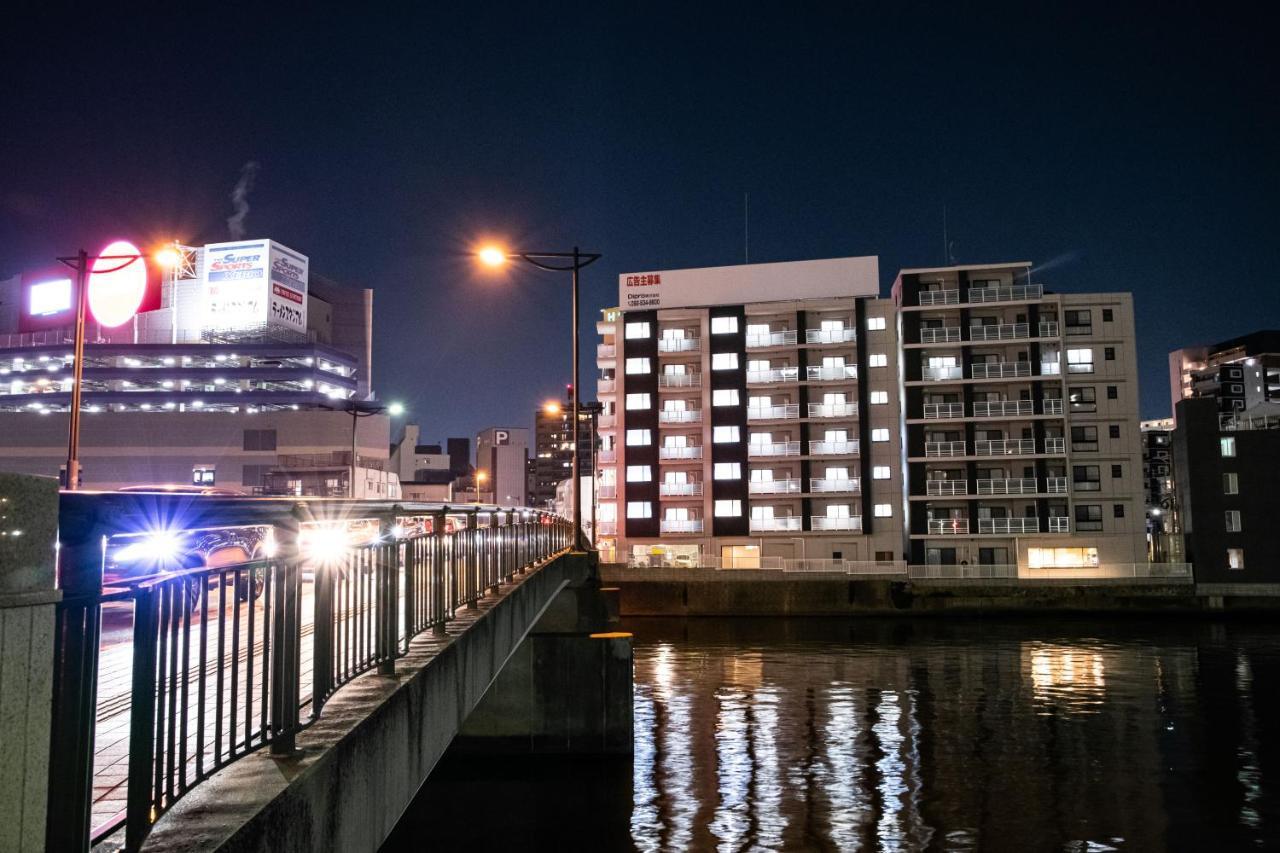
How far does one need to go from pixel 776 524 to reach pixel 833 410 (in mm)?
10014

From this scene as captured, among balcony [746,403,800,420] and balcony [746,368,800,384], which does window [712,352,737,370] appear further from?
balcony [746,403,800,420]

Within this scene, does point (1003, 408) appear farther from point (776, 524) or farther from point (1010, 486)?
point (776, 524)

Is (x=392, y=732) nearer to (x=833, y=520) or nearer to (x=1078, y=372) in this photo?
(x=833, y=520)

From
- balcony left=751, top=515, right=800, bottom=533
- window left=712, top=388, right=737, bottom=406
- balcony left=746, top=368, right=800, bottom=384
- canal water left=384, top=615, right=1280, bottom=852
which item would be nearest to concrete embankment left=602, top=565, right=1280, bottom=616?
balcony left=751, top=515, right=800, bottom=533

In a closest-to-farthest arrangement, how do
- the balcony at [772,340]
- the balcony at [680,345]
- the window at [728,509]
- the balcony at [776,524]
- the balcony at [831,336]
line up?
the balcony at [776,524], the window at [728,509], the balcony at [831,336], the balcony at [772,340], the balcony at [680,345]

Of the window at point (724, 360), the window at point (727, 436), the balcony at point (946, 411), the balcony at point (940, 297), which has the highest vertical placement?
the balcony at point (940, 297)

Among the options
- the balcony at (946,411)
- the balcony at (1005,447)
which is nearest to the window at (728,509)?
the balcony at (946,411)

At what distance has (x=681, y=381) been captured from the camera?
78.1m

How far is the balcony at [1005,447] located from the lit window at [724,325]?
20.6m

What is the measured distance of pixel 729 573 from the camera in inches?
2584

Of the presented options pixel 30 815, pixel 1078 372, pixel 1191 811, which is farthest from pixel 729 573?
pixel 30 815

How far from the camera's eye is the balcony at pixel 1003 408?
72812 millimetres

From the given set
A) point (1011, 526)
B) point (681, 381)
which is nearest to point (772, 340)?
point (681, 381)

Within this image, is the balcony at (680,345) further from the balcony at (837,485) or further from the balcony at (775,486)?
the balcony at (837,485)
